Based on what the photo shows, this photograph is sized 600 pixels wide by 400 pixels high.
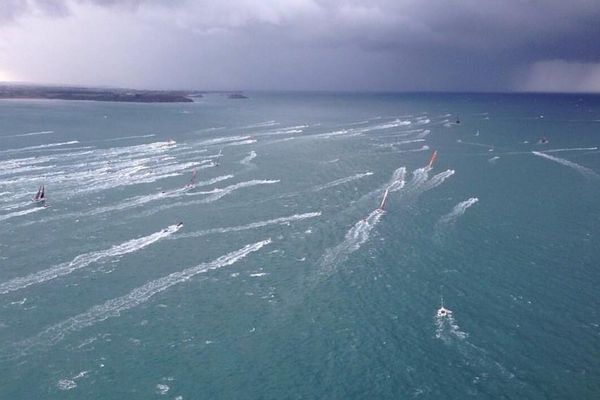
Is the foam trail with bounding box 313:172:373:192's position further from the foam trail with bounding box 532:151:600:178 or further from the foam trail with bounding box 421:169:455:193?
the foam trail with bounding box 532:151:600:178

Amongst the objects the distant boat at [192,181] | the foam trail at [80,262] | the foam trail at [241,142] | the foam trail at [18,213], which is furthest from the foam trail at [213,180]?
the foam trail at [241,142]

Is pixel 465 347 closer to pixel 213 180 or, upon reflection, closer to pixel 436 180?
pixel 436 180

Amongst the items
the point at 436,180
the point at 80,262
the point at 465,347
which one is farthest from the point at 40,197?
the point at 436,180

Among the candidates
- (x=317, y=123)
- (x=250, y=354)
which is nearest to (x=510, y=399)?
(x=250, y=354)

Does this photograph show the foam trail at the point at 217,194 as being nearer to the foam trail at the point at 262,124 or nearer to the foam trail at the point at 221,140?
the foam trail at the point at 221,140

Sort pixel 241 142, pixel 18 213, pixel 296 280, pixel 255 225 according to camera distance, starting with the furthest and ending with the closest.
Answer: pixel 241 142
pixel 18 213
pixel 255 225
pixel 296 280

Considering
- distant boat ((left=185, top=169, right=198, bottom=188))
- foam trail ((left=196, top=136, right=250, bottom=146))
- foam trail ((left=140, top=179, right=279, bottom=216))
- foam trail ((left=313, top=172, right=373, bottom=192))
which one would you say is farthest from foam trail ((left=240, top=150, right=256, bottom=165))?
foam trail ((left=313, top=172, right=373, bottom=192))
